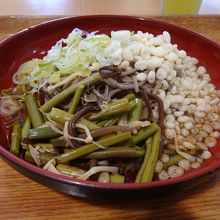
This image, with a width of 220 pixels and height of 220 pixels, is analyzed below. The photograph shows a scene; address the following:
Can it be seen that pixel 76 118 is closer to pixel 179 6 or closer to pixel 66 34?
pixel 66 34

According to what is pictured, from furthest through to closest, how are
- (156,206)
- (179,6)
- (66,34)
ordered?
1. (179,6)
2. (66,34)
3. (156,206)

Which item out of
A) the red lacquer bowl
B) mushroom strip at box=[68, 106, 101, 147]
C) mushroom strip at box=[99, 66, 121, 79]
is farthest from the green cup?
mushroom strip at box=[68, 106, 101, 147]

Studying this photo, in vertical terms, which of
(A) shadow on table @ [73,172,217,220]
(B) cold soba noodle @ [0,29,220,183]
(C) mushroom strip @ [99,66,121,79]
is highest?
(C) mushroom strip @ [99,66,121,79]

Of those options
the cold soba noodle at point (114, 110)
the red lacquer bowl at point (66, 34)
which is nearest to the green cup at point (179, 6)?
the red lacquer bowl at point (66, 34)

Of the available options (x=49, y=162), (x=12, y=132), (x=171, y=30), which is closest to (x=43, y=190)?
(x=49, y=162)

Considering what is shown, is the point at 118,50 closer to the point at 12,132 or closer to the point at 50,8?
the point at 12,132

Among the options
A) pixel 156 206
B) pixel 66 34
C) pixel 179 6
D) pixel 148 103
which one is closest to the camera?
pixel 156 206

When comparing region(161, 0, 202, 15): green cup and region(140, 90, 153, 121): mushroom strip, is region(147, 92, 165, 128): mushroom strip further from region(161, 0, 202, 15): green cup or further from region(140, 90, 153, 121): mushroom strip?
region(161, 0, 202, 15): green cup

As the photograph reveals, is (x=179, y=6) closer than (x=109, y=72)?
No

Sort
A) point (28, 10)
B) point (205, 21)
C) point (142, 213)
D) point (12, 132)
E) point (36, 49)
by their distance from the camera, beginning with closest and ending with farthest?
point (142, 213) → point (12, 132) → point (36, 49) → point (205, 21) → point (28, 10)

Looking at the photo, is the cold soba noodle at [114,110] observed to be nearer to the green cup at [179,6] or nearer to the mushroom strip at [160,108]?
the mushroom strip at [160,108]

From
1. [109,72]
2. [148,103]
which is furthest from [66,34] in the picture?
[148,103]
